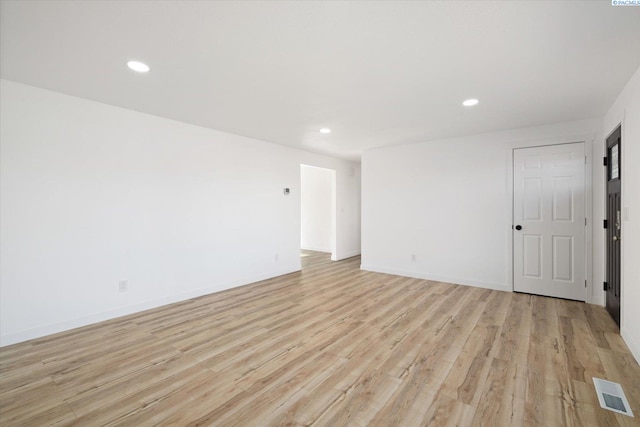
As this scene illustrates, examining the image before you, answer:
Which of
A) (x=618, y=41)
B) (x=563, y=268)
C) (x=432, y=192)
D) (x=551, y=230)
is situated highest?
(x=618, y=41)

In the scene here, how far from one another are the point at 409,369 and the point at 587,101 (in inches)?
137

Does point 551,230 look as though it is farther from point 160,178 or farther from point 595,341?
point 160,178

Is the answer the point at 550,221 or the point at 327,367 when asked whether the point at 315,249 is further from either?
the point at 327,367

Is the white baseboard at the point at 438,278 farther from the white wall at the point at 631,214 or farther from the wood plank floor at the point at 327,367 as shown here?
the white wall at the point at 631,214

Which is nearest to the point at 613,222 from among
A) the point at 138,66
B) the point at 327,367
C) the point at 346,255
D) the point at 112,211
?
the point at 327,367

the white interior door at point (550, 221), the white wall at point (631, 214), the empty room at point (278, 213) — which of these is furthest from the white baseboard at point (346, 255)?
the white wall at point (631, 214)

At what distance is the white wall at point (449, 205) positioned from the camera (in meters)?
4.38

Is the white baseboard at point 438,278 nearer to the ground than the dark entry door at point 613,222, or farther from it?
nearer to the ground

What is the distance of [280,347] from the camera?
2.65 metres

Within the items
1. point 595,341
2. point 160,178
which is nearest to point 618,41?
point 595,341

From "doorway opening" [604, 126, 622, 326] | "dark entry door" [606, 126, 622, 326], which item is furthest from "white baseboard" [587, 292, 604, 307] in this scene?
"dark entry door" [606, 126, 622, 326]

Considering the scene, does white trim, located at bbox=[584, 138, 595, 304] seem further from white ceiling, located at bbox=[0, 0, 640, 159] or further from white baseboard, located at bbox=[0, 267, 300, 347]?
white baseboard, located at bbox=[0, 267, 300, 347]

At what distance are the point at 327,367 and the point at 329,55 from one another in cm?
248

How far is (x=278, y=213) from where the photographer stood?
546 cm
